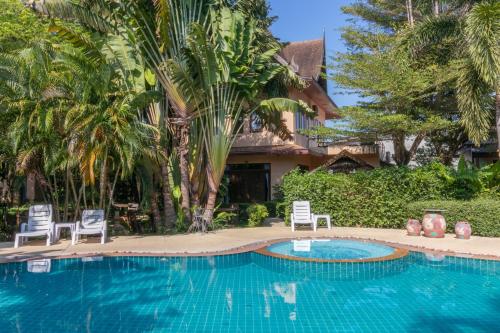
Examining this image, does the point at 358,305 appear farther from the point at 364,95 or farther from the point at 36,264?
the point at 364,95

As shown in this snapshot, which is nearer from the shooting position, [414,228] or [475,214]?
[475,214]

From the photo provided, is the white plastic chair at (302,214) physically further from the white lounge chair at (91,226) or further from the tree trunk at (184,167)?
the white lounge chair at (91,226)

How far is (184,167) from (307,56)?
13709mm

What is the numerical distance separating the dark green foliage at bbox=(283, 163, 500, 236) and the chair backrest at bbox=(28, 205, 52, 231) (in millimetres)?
8464

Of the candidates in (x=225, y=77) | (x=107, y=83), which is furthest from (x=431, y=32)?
(x=107, y=83)

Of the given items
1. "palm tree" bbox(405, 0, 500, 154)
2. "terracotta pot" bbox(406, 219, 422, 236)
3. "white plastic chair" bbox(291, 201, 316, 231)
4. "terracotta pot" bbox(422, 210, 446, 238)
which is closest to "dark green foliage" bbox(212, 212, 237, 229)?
"white plastic chair" bbox(291, 201, 316, 231)

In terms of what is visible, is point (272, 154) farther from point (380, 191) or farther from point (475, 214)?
point (475, 214)

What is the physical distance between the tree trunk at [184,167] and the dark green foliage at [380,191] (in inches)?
160

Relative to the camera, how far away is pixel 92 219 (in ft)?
36.1

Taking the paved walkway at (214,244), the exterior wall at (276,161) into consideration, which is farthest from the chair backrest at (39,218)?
the exterior wall at (276,161)

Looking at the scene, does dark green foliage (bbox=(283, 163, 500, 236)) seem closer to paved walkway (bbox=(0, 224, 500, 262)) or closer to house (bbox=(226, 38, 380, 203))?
paved walkway (bbox=(0, 224, 500, 262))

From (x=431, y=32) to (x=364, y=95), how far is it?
3.65m

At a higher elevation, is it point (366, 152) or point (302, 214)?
point (366, 152)

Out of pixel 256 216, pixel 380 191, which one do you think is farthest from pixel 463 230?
pixel 256 216
